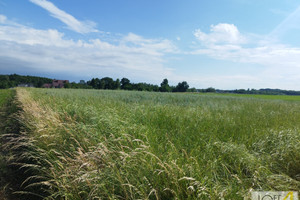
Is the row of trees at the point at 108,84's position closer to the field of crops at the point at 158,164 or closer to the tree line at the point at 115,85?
the tree line at the point at 115,85

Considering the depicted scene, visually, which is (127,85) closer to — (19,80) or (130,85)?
(130,85)

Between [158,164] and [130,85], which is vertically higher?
[130,85]

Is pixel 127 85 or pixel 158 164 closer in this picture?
pixel 158 164

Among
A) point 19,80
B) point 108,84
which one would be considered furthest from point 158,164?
point 19,80

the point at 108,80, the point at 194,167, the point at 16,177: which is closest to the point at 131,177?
the point at 194,167

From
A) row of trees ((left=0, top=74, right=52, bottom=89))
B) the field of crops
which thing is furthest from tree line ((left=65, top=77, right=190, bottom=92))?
the field of crops

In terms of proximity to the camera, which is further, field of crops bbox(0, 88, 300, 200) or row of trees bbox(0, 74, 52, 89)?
row of trees bbox(0, 74, 52, 89)

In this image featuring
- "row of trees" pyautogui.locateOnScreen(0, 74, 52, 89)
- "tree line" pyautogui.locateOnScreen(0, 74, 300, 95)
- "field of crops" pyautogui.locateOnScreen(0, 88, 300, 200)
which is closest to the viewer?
"field of crops" pyautogui.locateOnScreen(0, 88, 300, 200)

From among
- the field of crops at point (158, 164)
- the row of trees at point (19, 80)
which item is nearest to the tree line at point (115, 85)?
the row of trees at point (19, 80)

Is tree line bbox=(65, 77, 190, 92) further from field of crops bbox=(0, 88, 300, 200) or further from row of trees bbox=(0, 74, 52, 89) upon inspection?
field of crops bbox=(0, 88, 300, 200)

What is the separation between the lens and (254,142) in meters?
3.90

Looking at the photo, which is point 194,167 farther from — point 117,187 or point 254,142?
point 254,142

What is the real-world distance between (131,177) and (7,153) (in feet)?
14.9

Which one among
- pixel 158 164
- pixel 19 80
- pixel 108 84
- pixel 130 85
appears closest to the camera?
pixel 158 164
